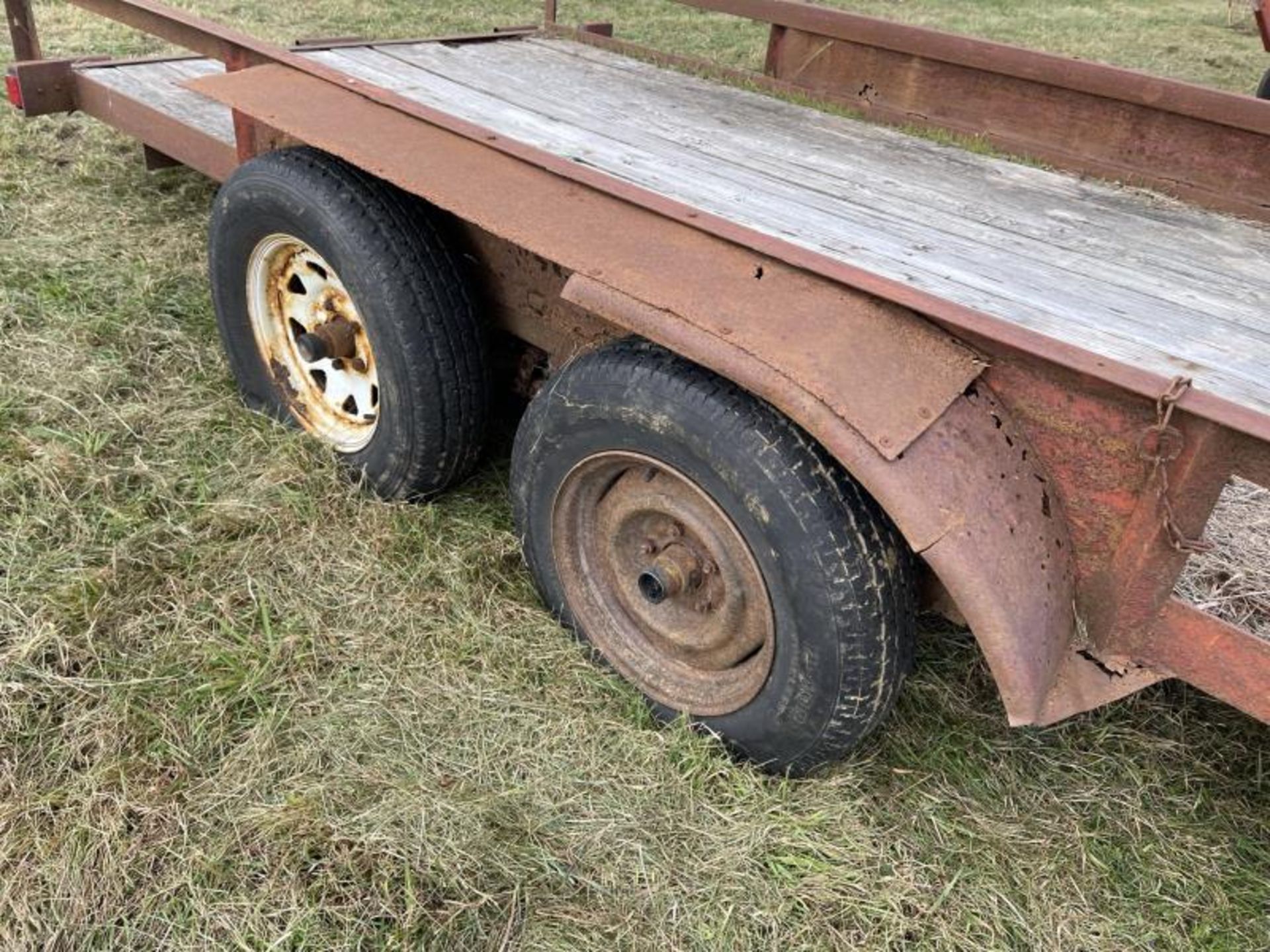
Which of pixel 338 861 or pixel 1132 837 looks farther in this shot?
pixel 1132 837

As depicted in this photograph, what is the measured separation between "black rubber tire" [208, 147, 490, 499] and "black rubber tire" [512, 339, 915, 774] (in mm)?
493

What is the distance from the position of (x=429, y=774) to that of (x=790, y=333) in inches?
44.8

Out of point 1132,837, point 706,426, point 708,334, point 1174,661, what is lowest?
point 1132,837

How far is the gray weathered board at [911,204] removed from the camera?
6.50 feet

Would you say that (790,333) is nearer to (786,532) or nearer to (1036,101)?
(786,532)

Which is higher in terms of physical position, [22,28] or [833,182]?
[833,182]

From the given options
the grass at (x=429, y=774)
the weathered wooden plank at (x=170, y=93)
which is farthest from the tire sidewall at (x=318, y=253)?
the weathered wooden plank at (x=170, y=93)

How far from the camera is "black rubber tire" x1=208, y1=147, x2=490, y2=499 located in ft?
8.29

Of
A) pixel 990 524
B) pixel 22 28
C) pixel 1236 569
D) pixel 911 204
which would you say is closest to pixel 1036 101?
pixel 911 204

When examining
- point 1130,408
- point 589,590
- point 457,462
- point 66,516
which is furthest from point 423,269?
point 1130,408

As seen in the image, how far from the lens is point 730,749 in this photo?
223 cm

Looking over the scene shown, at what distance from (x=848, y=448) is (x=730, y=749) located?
0.85 m

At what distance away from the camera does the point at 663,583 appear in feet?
7.26

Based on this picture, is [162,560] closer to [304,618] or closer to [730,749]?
[304,618]
